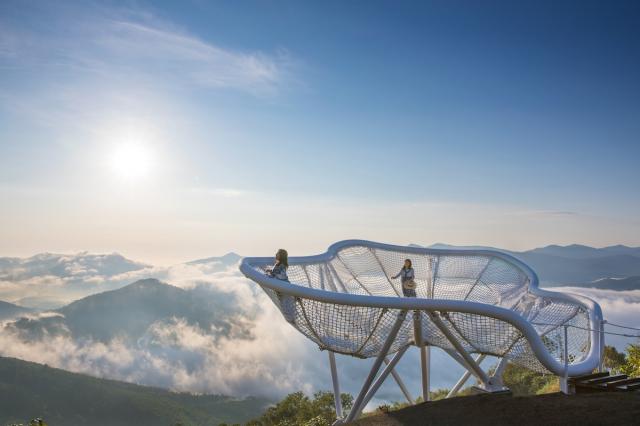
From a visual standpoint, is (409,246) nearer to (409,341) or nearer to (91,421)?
(409,341)

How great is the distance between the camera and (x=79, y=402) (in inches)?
5433

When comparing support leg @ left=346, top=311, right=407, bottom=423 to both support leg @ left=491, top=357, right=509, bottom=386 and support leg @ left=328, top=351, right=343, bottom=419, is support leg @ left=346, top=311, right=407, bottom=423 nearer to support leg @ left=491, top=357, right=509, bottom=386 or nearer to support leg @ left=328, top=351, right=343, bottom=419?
support leg @ left=328, top=351, right=343, bottom=419

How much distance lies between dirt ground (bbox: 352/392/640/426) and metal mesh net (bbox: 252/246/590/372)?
885 mm

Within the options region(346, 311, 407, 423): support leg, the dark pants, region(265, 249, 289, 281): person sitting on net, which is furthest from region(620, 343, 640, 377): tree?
region(265, 249, 289, 281): person sitting on net

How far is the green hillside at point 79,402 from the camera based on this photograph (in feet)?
431

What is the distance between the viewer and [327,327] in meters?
11.1

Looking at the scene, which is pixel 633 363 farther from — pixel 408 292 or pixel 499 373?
pixel 408 292

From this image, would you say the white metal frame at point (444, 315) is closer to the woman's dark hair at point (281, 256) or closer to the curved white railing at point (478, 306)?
the curved white railing at point (478, 306)

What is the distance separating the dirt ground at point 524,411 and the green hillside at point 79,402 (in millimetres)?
127718

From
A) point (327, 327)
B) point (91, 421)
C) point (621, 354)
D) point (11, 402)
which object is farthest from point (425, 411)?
point (11, 402)

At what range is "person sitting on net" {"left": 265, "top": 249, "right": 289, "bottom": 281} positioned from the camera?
42.5ft

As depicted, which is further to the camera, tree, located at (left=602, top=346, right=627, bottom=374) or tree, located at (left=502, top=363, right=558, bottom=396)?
tree, located at (left=502, top=363, right=558, bottom=396)

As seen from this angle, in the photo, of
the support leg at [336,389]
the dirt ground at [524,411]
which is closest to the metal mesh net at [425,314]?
the dirt ground at [524,411]

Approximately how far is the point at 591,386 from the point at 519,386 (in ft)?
46.1
